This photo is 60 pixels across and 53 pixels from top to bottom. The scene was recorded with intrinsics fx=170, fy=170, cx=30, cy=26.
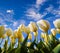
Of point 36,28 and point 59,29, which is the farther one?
point 36,28

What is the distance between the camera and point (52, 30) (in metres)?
1.67

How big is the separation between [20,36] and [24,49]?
0.47 metres

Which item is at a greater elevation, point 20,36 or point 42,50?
point 20,36

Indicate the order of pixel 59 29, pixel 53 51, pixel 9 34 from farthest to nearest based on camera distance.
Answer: pixel 9 34 < pixel 59 29 < pixel 53 51

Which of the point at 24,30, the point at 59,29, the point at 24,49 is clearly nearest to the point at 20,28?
the point at 24,30

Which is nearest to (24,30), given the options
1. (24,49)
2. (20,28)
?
(20,28)

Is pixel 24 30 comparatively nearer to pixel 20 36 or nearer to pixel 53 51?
pixel 20 36

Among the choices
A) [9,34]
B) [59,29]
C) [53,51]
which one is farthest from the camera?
[9,34]

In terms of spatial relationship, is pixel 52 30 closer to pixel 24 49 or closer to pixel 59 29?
pixel 59 29

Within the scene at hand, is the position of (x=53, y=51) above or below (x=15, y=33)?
below

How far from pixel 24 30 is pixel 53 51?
566mm

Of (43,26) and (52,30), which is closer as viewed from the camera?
(43,26)

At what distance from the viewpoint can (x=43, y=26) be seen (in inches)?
61.2

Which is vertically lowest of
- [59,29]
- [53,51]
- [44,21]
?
[53,51]
